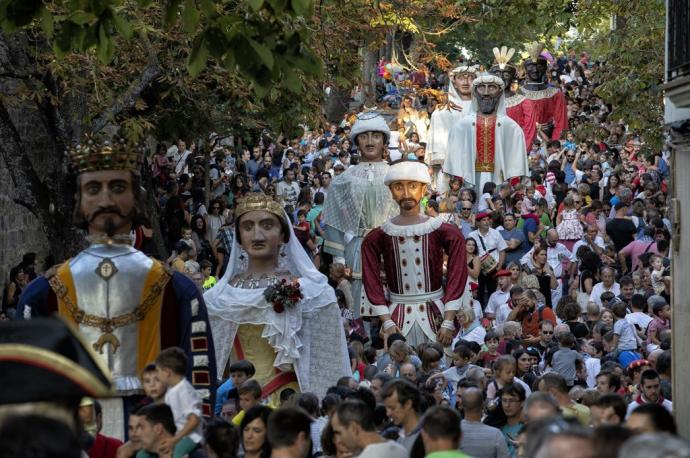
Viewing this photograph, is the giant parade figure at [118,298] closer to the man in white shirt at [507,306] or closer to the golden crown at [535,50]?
the man in white shirt at [507,306]

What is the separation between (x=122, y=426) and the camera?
10.6 meters

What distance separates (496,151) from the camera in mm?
27766

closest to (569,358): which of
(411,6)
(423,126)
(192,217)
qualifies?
(411,6)

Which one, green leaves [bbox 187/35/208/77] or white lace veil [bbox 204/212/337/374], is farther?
white lace veil [bbox 204/212/337/374]

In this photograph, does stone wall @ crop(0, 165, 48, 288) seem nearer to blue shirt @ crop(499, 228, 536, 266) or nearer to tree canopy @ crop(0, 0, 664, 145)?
tree canopy @ crop(0, 0, 664, 145)

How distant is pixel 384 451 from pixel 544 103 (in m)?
28.4

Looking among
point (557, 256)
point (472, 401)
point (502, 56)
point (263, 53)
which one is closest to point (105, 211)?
point (263, 53)

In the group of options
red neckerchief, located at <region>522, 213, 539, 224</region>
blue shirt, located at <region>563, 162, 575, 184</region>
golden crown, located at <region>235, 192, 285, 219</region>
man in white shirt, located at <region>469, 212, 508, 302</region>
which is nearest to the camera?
golden crown, located at <region>235, 192, 285, 219</region>

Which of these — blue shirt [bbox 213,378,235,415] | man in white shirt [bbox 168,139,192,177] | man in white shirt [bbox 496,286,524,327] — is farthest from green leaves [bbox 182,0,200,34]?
man in white shirt [bbox 168,139,192,177]

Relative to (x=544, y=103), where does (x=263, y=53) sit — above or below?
below

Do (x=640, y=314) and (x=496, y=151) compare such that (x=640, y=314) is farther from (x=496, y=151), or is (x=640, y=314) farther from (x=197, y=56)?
(x=496, y=151)

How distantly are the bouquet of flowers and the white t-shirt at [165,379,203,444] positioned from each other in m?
3.05

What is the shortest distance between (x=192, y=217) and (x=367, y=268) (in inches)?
394

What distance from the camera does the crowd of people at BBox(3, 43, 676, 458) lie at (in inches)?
333
